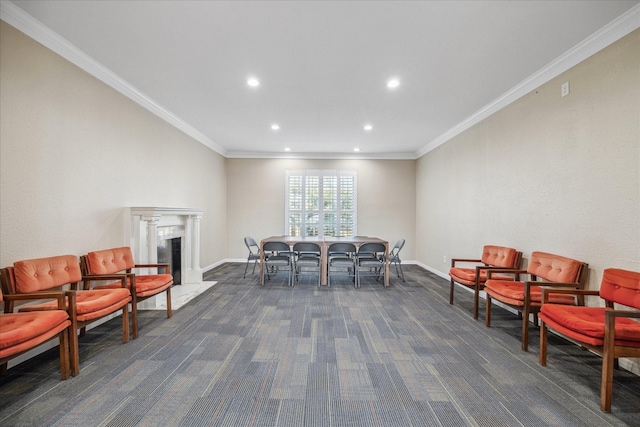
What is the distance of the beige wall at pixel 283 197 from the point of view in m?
7.42

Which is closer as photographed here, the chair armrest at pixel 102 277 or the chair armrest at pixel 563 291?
the chair armrest at pixel 563 291

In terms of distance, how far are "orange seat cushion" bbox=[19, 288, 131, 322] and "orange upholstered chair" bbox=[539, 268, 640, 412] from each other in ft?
12.7

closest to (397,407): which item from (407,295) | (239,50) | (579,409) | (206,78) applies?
(579,409)

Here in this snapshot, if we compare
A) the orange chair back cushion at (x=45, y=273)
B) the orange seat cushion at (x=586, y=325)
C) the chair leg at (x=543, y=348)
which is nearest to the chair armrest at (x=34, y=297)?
the orange chair back cushion at (x=45, y=273)

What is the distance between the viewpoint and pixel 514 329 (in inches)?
121

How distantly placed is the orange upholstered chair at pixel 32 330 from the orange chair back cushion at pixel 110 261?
0.77 meters

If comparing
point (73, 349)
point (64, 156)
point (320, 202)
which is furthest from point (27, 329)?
point (320, 202)

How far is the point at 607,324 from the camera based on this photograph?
5.93 feet

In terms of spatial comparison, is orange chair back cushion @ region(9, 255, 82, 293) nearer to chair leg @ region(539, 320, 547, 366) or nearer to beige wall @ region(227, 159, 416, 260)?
chair leg @ region(539, 320, 547, 366)

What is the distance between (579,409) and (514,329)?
136 centimetres

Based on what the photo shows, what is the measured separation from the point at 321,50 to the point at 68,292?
3180 millimetres

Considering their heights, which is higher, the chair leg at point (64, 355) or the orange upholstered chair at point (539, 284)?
the orange upholstered chair at point (539, 284)

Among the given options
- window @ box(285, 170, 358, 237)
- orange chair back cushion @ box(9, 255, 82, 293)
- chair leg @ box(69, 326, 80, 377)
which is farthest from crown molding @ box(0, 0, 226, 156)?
window @ box(285, 170, 358, 237)

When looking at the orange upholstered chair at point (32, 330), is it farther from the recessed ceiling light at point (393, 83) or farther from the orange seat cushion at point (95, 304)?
the recessed ceiling light at point (393, 83)
